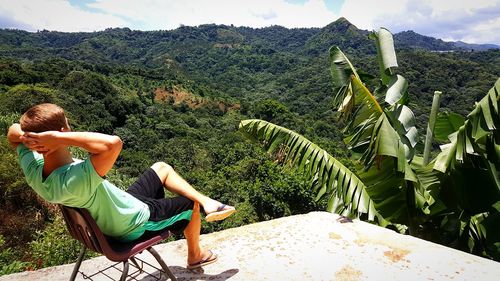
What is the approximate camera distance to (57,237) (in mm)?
5238

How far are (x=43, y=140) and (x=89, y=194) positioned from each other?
30 cm

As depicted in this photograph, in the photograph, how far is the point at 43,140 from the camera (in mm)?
1674

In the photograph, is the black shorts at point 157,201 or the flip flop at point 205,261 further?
the flip flop at point 205,261

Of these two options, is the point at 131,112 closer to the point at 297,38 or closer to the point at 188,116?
the point at 188,116

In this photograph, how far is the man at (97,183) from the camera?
5.57 feet

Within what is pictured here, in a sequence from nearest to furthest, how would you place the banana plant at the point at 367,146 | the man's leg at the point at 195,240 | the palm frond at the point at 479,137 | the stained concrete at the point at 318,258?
the man's leg at the point at 195,240 < the stained concrete at the point at 318,258 < the palm frond at the point at 479,137 < the banana plant at the point at 367,146

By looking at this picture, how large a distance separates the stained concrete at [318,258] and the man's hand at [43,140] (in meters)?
1.22

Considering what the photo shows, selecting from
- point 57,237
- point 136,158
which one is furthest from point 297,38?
point 57,237

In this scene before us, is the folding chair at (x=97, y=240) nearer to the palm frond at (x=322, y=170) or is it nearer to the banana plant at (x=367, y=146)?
the banana plant at (x=367, y=146)

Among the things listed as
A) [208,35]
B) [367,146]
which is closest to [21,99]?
[367,146]

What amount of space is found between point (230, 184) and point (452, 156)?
17362mm

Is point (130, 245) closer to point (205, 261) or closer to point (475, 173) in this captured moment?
point (205, 261)

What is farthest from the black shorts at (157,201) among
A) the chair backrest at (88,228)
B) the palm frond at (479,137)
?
the palm frond at (479,137)

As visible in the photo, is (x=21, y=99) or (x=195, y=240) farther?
(x=21, y=99)
